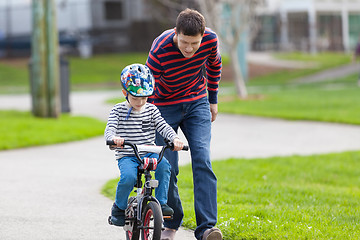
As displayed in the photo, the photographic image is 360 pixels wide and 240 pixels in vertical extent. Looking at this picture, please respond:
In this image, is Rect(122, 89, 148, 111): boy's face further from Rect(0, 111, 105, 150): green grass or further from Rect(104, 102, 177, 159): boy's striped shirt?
Rect(0, 111, 105, 150): green grass

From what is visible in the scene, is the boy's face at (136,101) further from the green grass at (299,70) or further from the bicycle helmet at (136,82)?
the green grass at (299,70)

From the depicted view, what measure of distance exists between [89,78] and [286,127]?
21.8 meters

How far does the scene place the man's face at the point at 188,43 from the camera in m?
4.70

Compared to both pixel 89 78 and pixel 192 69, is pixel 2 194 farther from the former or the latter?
pixel 89 78

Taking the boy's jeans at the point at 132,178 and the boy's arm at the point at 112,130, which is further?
the boy's jeans at the point at 132,178

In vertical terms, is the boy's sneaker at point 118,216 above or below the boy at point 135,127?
below

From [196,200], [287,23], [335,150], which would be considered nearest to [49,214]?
[196,200]

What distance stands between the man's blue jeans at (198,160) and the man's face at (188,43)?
49cm

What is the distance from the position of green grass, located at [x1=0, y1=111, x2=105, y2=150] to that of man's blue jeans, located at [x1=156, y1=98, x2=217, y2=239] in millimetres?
6155

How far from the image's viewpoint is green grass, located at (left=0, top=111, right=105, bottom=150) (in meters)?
11.3

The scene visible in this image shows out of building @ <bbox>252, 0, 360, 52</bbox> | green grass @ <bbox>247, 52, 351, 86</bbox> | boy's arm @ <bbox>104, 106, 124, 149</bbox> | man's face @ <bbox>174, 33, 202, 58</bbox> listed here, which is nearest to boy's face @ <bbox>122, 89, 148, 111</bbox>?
boy's arm @ <bbox>104, 106, 124, 149</bbox>

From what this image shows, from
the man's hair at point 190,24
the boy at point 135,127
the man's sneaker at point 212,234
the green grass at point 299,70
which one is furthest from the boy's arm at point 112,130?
the green grass at point 299,70

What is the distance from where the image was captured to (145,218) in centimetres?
463

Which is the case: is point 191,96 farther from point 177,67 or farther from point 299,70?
point 299,70
